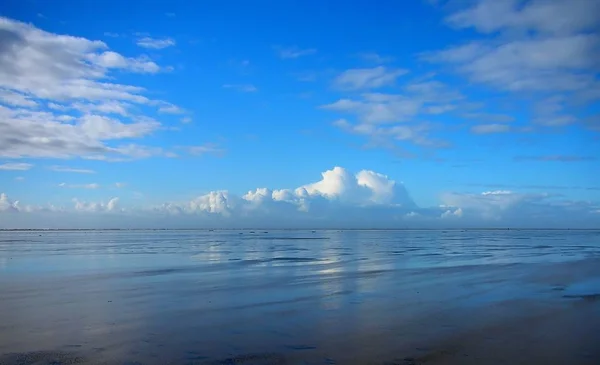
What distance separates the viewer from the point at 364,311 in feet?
49.2

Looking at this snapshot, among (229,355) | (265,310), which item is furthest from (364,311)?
(229,355)

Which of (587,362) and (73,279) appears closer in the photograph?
(587,362)

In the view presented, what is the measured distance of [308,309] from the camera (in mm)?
15398

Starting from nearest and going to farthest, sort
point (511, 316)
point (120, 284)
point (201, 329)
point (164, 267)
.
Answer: point (201, 329)
point (511, 316)
point (120, 284)
point (164, 267)

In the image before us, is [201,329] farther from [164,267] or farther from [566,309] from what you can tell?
[164,267]

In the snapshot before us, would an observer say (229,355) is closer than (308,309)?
Yes

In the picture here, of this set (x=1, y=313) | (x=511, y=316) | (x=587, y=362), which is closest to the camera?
(x=587, y=362)

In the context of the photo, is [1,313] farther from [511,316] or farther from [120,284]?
[511,316]

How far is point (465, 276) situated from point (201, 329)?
16.0 meters

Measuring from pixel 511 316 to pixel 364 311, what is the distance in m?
4.37

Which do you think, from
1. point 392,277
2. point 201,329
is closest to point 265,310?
point 201,329

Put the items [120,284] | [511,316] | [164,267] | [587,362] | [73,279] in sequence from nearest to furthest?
[587,362] < [511,316] < [120,284] < [73,279] < [164,267]

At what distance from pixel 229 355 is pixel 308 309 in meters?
5.53

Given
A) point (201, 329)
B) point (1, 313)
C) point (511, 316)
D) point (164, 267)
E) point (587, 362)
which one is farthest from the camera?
point (164, 267)
